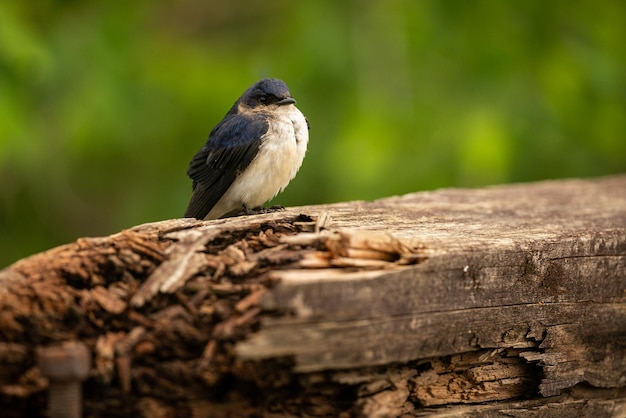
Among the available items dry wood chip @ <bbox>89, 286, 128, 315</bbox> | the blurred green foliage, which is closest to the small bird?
the blurred green foliage

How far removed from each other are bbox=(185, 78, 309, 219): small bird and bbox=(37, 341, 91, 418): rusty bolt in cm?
242

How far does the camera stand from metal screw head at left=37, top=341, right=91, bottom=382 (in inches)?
95.6

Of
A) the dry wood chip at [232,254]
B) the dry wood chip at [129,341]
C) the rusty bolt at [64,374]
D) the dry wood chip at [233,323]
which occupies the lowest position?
the rusty bolt at [64,374]

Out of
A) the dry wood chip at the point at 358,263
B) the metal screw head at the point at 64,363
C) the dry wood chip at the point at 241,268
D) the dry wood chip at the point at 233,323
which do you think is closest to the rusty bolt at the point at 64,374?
the metal screw head at the point at 64,363

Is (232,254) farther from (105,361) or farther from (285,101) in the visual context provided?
(285,101)

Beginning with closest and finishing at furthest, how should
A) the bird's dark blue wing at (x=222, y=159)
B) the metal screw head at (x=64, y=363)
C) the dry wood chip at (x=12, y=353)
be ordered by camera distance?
1. the metal screw head at (x=64, y=363)
2. the dry wood chip at (x=12, y=353)
3. the bird's dark blue wing at (x=222, y=159)

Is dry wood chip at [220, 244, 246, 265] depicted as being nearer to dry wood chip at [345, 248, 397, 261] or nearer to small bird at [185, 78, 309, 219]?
dry wood chip at [345, 248, 397, 261]

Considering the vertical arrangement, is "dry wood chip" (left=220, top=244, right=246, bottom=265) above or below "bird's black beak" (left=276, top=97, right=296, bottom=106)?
below

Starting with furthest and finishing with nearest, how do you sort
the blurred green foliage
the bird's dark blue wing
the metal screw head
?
the blurred green foliage
the bird's dark blue wing
the metal screw head

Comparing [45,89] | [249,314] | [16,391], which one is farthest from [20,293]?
[45,89]

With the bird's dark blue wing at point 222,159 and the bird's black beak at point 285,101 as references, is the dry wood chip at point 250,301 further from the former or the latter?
the bird's black beak at point 285,101

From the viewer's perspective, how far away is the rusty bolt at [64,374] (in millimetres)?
2430

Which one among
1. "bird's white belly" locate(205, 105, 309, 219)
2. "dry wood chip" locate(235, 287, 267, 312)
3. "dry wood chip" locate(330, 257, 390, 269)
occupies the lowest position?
"dry wood chip" locate(235, 287, 267, 312)

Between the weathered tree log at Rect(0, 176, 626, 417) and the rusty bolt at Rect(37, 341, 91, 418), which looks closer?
the rusty bolt at Rect(37, 341, 91, 418)
